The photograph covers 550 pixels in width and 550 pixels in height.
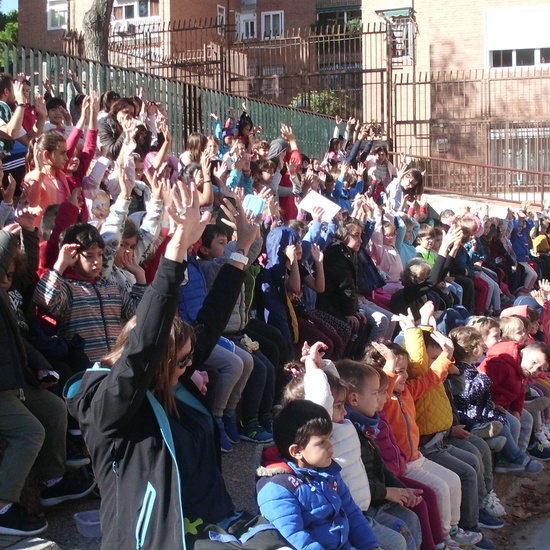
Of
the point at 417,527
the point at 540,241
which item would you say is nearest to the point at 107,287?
the point at 417,527

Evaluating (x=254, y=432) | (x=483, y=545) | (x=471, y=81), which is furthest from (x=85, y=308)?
(x=471, y=81)

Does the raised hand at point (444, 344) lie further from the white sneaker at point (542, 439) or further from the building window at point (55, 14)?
the building window at point (55, 14)

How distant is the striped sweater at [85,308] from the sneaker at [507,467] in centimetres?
369

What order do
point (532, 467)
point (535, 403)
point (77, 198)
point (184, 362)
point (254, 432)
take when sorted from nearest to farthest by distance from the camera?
point (184, 362) < point (254, 432) < point (77, 198) < point (532, 467) < point (535, 403)

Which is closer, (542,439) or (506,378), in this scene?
(506,378)

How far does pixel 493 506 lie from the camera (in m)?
→ 6.41

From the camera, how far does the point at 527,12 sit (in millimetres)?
28438

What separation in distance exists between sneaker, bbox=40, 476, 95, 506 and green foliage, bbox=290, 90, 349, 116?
18990 millimetres

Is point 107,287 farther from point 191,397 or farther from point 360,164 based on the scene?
point 360,164

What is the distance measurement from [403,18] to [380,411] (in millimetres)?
25160

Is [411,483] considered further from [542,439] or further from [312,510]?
[542,439]

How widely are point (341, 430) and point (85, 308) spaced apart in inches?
65.1

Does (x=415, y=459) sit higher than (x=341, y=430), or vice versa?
(x=341, y=430)

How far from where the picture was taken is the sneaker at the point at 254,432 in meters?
6.21
